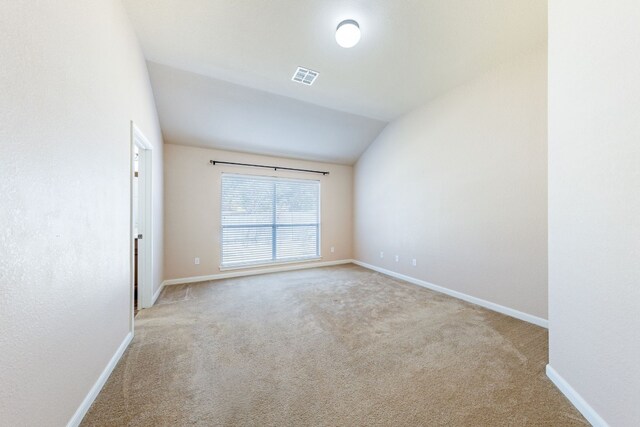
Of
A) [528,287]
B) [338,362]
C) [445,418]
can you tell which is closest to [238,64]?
[338,362]

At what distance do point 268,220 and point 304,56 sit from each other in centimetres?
307

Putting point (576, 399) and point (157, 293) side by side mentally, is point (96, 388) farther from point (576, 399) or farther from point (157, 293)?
point (576, 399)

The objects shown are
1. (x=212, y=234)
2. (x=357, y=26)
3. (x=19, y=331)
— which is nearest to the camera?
(x=19, y=331)

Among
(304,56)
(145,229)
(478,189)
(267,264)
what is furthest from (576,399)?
(267,264)

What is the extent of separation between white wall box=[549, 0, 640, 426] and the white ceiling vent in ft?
7.32

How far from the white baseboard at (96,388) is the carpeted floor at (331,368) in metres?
0.04

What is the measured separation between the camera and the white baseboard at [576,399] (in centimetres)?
125

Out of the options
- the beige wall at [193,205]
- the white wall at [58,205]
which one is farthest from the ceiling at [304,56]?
the white wall at [58,205]

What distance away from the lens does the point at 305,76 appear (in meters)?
3.04

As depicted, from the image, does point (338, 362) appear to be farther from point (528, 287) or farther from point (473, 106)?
point (473, 106)

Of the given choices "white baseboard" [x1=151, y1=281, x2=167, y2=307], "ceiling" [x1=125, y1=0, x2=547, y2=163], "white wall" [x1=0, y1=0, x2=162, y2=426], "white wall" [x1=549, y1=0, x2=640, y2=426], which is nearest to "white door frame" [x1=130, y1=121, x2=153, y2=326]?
"white baseboard" [x1=151, y1=281, x2=167, y2=307]

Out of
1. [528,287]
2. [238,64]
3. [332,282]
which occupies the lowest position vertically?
[332,282]

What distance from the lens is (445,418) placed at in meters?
1.34

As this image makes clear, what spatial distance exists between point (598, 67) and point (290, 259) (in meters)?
4.74
